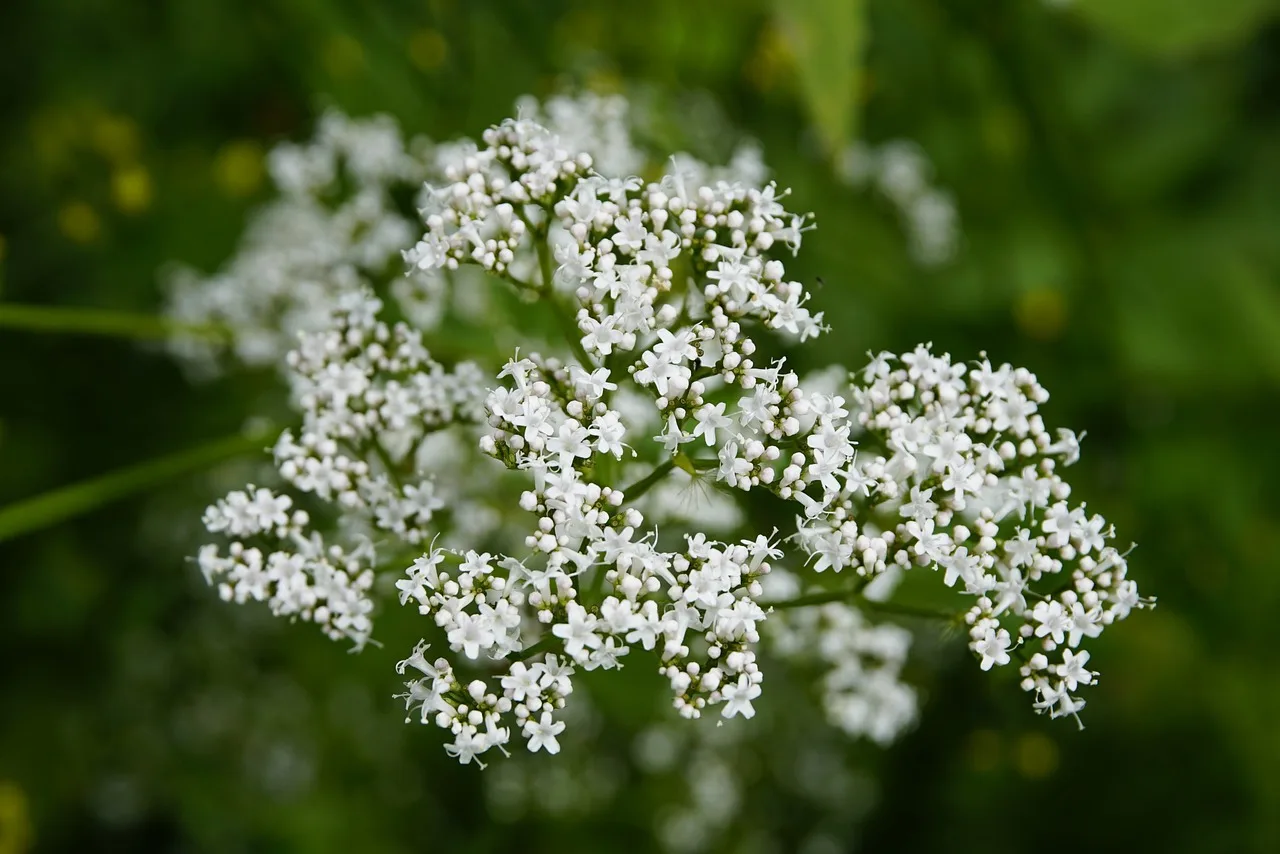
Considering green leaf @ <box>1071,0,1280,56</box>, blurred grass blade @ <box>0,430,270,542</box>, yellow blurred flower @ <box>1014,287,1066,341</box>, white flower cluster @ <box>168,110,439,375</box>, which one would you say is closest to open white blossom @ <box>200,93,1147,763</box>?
blurred grass blade @ <box>0,430,270,542</box>

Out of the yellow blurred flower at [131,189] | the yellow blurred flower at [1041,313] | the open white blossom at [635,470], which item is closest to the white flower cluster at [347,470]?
the open white blossom at [635,470]

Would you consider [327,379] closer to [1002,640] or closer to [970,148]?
[1002,640]

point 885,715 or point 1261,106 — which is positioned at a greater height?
point 1261,106

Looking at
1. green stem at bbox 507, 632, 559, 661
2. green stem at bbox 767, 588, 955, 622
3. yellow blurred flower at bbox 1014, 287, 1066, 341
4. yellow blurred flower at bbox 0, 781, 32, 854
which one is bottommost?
green stem at bbox 507, 632, 559, 661

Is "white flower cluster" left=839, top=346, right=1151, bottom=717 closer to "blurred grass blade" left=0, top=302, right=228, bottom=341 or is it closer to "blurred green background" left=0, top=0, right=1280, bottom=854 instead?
"blurred green background" left=0, top=0, right=1280, bottom=854

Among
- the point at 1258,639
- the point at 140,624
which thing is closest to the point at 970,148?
the point at 1258,639

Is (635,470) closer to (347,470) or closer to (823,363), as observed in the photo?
(347,470)
